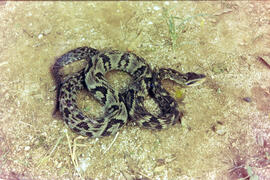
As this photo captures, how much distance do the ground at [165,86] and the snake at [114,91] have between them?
0.67 feet

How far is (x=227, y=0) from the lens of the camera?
654 cm

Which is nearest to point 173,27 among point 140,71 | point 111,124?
point 140,71

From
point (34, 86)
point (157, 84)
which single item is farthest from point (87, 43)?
point (157, 84)

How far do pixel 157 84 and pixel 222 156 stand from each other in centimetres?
206

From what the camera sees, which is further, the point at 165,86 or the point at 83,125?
the point at 165,86

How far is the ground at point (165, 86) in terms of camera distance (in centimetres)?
415

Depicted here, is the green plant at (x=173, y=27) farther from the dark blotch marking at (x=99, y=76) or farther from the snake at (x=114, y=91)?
the dark blotch marking at (x=99, y=76)

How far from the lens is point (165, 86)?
5422mm

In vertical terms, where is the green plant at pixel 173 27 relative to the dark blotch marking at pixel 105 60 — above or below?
above

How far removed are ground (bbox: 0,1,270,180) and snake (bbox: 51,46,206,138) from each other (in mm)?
205

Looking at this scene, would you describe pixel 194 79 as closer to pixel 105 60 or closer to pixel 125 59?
pixel 125 59

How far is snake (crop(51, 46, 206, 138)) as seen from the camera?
4502mm

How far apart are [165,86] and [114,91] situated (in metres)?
1.31

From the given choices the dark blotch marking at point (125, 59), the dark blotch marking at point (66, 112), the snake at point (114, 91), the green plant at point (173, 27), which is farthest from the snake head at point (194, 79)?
the dark blotch marking at point (66, 112)
